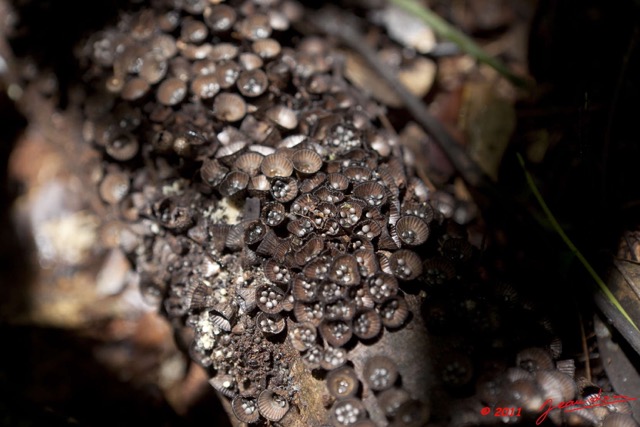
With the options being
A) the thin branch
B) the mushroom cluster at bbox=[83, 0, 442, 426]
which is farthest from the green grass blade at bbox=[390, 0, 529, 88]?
the mushroom cluster at bbox=[83, 0, 442, 426]

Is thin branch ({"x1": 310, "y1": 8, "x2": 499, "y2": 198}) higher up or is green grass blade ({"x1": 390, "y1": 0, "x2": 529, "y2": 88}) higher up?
green grass blade ({"x1": 390, "y1": 0, "x2": 529, "y2": 88})

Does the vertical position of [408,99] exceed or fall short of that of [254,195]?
it falls short

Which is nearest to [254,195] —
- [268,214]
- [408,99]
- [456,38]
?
[268,214]

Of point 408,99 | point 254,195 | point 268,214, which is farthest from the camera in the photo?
point 408,99

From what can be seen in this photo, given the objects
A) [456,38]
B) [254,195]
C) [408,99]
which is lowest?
[408,99]

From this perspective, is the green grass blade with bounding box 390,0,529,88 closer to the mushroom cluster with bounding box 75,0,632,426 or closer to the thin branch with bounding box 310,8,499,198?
the thin branch with bounding box 310,8,499,198

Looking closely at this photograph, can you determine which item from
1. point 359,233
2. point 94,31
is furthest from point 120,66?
point 359,233

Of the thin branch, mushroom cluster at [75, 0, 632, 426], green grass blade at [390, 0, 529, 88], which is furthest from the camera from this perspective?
green grass blade at [390, 0, 529, 88]

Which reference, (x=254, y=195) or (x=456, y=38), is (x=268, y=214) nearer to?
(x=254, y=195)

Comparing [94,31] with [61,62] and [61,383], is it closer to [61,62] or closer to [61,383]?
[61,62]

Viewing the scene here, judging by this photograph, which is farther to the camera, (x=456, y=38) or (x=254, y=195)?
(x=456, y=38)

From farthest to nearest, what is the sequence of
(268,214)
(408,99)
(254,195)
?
(408,99)
(254,195)
(268,214)
